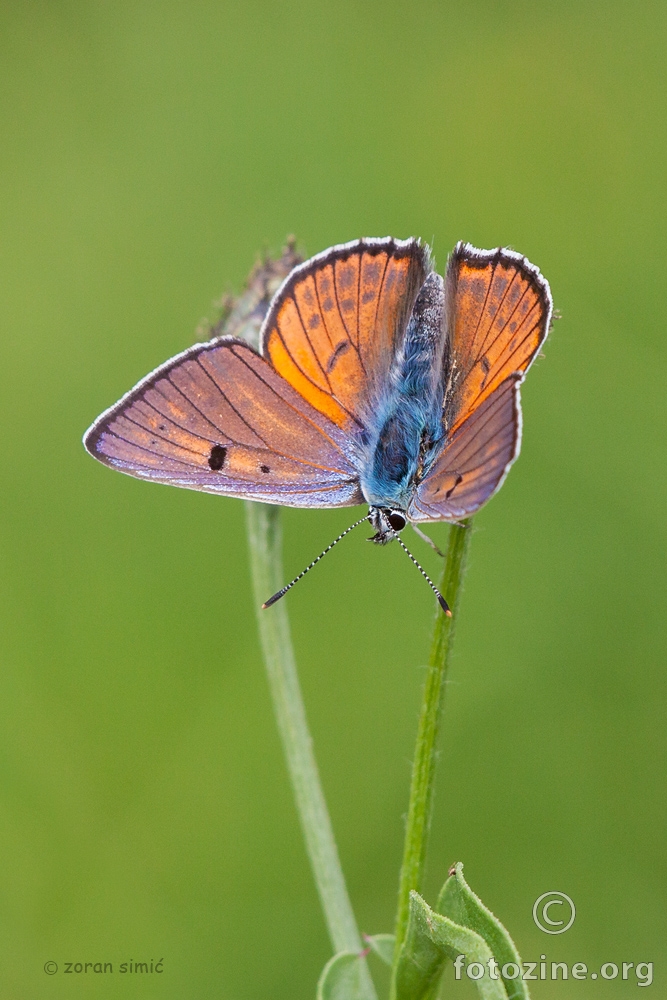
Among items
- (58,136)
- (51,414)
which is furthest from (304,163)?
(51,414)

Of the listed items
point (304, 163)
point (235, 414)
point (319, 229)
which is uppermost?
point (304, 163)

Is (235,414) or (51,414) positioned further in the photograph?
(51,414)

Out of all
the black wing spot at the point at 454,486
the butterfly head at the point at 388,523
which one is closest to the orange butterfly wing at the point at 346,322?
the butterfly head at the point at 388,523

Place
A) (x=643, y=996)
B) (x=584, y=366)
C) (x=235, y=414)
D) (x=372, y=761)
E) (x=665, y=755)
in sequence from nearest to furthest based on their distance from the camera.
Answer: (x=235, y=414) → (x=643, y=996) → (x=665, y=755) → (x=372, y=761) → (x=584, y=366)

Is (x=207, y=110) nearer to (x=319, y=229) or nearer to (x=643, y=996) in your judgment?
(x=319, y=229)

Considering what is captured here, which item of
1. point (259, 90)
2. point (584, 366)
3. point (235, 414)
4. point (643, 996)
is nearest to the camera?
point (235, 414)

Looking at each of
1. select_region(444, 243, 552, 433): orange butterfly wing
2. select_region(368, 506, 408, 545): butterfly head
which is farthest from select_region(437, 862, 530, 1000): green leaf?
select_region(444, 243, 552, 433): orange butterfly wing

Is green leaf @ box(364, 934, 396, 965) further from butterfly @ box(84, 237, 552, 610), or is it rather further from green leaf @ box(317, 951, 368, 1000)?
butterfly @ box(84, 237, 552, 610)

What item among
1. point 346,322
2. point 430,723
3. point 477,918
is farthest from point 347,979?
point 346,322
